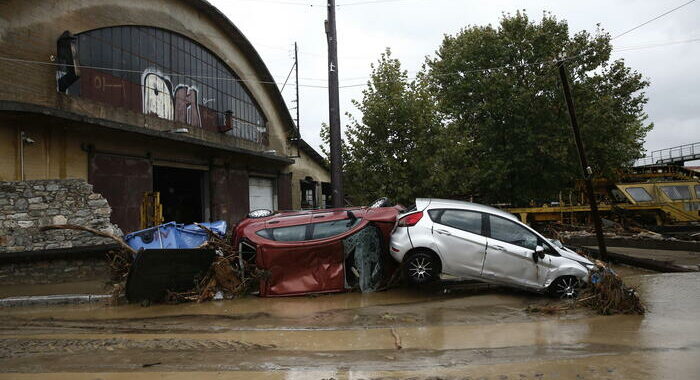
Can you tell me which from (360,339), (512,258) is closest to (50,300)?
(360,339)

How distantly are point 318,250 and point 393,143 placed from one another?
751 cm

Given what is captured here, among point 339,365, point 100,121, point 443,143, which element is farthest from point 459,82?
point 339,365

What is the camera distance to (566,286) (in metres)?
8.24

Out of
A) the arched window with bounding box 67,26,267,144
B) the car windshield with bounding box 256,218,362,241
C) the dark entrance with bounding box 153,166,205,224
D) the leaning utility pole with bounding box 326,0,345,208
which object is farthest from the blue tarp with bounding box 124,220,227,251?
the dark entrance with bounding box 153,166,205,224

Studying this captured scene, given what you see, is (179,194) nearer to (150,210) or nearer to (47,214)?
(150,210)

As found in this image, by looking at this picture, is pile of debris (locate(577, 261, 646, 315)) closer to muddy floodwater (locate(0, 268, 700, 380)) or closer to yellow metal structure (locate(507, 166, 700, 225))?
muddy floodwater (locate(0, 268, 700, 380))

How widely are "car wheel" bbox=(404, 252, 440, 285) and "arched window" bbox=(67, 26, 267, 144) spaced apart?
39.2ft

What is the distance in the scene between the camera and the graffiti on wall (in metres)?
18.0

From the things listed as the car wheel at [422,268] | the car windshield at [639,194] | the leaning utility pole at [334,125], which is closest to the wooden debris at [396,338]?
the car wheel at [422,268]

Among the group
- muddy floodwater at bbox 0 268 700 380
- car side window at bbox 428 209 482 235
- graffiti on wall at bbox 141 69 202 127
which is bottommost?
muddy floodwater at bbox 0 268 700 380

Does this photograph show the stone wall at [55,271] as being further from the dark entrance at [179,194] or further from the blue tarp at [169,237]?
the dark entrance at [179,194]

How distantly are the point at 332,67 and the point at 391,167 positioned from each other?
13.9 feet

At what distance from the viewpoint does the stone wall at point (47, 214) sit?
10.9 m

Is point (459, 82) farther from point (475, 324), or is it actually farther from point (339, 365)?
point (339, 365)
